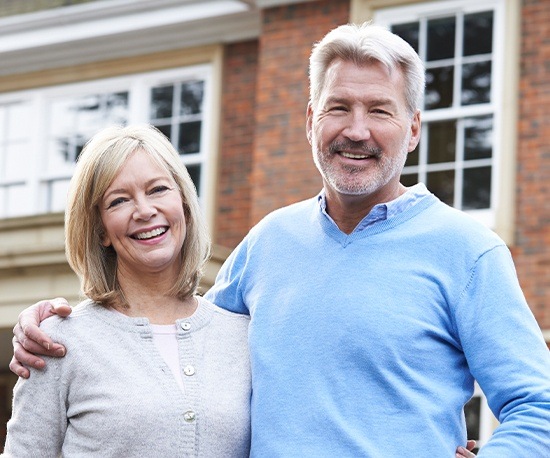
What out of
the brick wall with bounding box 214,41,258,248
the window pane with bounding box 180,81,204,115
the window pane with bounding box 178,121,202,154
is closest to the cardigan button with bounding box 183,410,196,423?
the brick wall with bounding box 214,41,258,248

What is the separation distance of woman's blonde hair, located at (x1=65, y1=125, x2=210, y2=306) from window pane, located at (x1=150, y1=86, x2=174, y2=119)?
9432 mm

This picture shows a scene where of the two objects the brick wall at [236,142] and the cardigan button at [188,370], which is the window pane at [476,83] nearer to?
the brick wall at [236,142]

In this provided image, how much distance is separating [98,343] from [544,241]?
7710mm

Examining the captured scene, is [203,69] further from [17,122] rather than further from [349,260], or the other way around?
[349,260]

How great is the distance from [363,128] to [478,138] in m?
8.03

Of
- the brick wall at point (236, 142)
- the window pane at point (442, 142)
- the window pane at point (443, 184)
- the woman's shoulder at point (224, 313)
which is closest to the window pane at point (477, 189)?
the window pane at point (443, 184)

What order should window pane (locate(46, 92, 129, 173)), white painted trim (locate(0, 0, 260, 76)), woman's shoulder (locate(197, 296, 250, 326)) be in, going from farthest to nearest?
1. window pane (locate(46, 92, 129, 173))
2. white painted trim (locate(0, 0, 260, 76))
3. woman's shoulder (locate(197, 296, 250, 326))

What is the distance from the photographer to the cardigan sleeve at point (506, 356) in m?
3.62

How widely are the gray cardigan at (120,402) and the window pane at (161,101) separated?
9.67 m

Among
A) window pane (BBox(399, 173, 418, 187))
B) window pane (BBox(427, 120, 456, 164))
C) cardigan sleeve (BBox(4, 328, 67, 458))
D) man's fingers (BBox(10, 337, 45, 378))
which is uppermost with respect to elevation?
window pane (BBox(427, 120, 456, 164))

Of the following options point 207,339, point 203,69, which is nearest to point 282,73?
point 203,69

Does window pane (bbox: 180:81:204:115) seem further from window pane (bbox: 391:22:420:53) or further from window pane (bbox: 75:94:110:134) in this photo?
window pane (bbox: 391:22:420:53)

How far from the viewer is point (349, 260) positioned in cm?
398

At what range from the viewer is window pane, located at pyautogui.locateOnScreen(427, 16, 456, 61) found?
1202 centimetres
